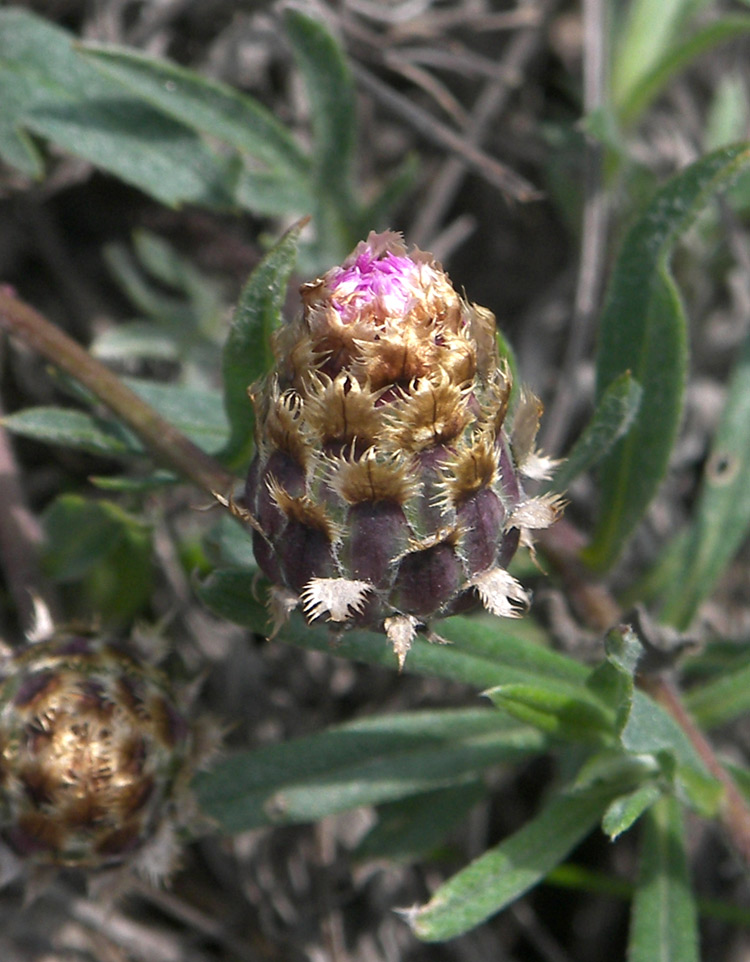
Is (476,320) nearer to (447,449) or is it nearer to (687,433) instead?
(447,449)

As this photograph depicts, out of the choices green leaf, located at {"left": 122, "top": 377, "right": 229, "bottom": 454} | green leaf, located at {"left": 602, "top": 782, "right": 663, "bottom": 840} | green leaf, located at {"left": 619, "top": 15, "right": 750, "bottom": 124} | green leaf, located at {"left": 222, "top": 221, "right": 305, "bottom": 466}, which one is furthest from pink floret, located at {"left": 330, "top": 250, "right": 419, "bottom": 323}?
green leaf, located at {"left": 619, "top": 15, "right": 750, "bottom": 124}

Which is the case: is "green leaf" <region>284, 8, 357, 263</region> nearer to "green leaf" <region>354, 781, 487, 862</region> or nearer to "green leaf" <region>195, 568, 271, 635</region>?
"green leaf" <region>195, 568, 271, 635</region>

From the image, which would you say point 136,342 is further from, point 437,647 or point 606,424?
point 606,424

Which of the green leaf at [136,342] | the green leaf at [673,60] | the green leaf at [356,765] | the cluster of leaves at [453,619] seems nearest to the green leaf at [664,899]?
the cluster of leaves at [453,619]

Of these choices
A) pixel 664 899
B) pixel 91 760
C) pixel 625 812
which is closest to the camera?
pixel 625 812

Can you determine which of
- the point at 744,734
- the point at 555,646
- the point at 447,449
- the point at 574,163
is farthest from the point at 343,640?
the point at 574,163

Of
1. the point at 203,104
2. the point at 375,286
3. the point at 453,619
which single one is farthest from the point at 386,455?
the point at 203,104

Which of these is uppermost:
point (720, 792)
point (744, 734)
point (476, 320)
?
point (476, 320)
